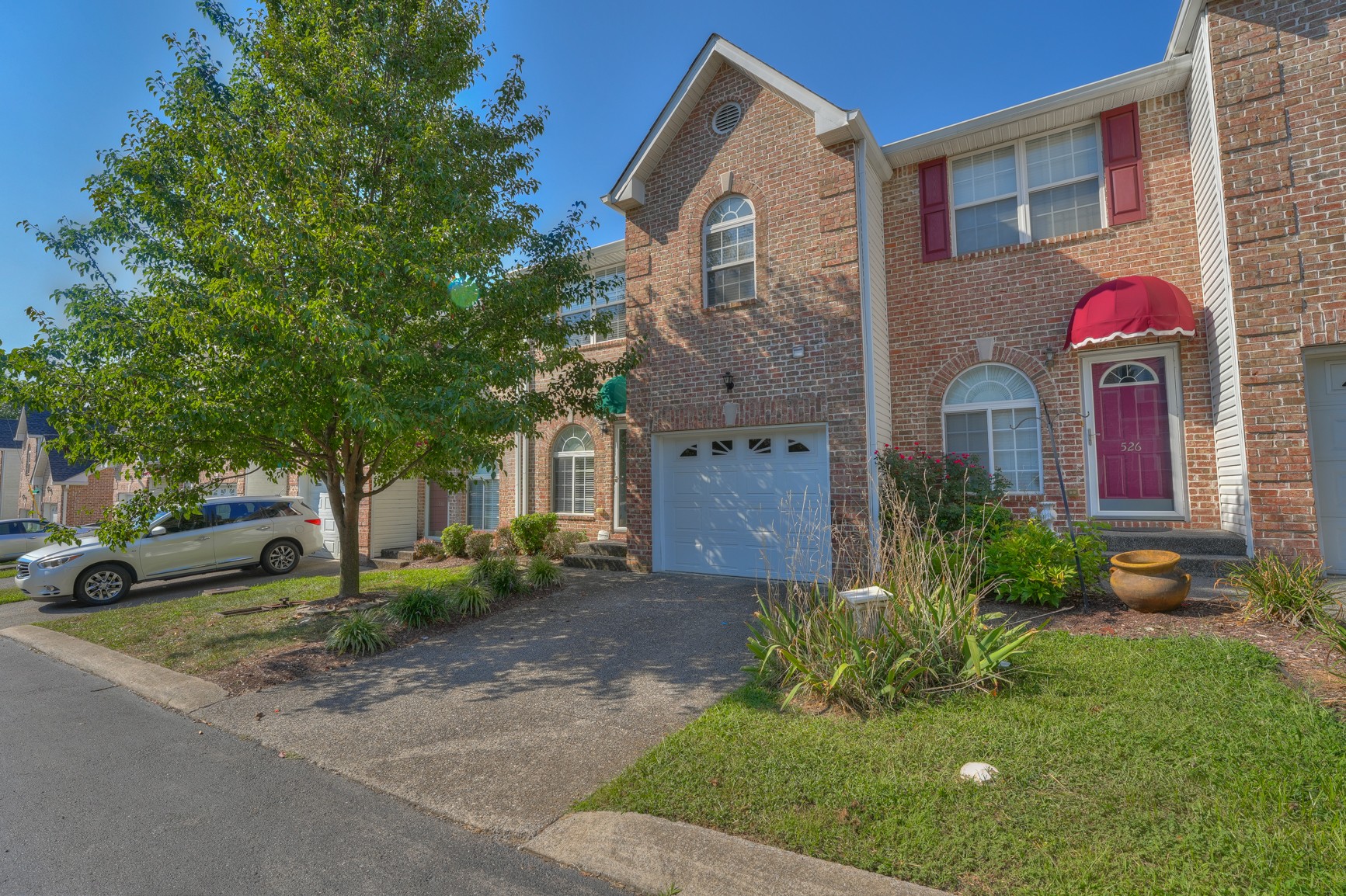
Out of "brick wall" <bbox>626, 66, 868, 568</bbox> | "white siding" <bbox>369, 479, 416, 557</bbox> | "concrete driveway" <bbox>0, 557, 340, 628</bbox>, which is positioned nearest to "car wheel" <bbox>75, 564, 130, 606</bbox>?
"concrete driveway" <bbox>0, 557, 340, 628</bbox>

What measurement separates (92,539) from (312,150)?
9.51 m

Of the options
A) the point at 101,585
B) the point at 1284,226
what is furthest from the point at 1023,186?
the point at 101,585

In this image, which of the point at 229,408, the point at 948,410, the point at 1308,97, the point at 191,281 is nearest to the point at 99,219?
the point at 191,281

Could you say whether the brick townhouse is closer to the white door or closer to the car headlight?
→ the white door

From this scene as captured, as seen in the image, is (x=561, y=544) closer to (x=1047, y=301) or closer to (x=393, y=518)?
(x=393, y=518)

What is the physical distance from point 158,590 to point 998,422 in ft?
50.0

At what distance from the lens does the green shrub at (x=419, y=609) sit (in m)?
7.63

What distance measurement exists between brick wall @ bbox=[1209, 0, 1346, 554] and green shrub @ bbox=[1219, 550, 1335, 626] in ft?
4.04

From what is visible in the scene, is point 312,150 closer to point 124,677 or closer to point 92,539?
point 124,677

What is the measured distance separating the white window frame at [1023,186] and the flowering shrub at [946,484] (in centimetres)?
340

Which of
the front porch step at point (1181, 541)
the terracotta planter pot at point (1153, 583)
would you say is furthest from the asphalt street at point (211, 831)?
the front porch step at point (1181, 541)

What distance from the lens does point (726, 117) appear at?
34.5 ft

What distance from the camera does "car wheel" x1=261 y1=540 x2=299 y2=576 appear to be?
13.4 meters

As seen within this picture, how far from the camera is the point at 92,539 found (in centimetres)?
1192
